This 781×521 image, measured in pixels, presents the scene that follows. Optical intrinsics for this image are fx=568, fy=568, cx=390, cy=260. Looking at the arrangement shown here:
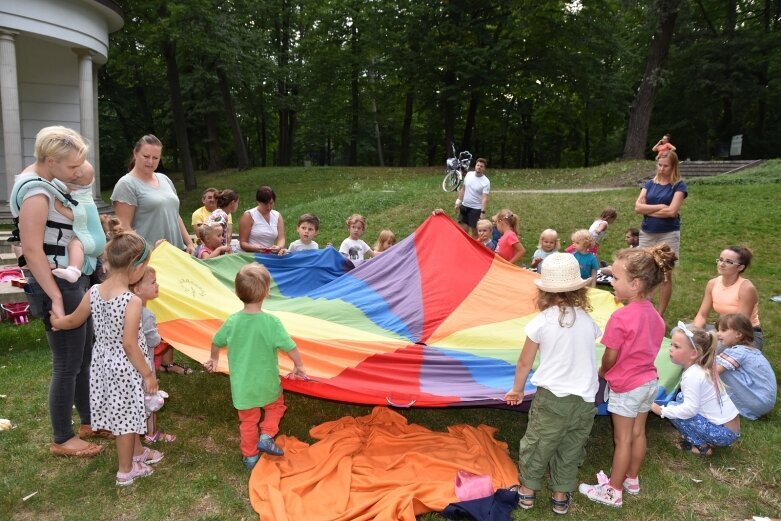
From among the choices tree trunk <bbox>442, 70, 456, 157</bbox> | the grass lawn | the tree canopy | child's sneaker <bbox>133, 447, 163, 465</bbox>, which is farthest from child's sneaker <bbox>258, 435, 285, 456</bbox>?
tree trunk <bbox>442, 70, 456, 157</bbox>

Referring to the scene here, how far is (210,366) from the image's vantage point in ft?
10.5

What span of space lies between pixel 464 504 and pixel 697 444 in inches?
65.5

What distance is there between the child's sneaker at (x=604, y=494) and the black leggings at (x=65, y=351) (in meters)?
2.86

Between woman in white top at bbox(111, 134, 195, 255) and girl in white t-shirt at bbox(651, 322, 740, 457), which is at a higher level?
woman in white top at bbox(111, 134, 195, 255)

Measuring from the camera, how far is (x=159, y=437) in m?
3.53

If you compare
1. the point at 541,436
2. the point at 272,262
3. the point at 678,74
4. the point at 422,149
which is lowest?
the point at 541,436

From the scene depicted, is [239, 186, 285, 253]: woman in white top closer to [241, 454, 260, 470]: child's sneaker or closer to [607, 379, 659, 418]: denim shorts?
[241, 454, 260, 470]: child's sneaker

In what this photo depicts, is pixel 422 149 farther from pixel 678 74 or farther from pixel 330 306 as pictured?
pixel 330 306

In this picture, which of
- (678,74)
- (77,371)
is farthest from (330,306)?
(678,74)

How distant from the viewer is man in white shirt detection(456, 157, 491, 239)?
853cm

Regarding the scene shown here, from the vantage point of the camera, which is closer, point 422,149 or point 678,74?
point 678,74

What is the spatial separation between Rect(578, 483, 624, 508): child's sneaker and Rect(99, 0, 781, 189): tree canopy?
1465cm

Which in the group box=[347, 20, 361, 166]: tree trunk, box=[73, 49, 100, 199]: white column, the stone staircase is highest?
box=[347, 20, 361, 166]: tree trunk

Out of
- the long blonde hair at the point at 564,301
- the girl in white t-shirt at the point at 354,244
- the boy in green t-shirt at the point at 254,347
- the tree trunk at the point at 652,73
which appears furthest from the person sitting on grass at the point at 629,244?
the tree trunk at the point at 652,73
